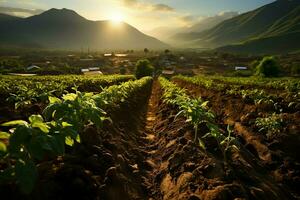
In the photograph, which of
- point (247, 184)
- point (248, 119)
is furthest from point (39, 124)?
point (248, 119)

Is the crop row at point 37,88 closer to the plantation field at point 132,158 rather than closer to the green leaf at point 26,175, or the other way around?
the plantation field at point 132,158

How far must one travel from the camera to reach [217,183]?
6.04 metres

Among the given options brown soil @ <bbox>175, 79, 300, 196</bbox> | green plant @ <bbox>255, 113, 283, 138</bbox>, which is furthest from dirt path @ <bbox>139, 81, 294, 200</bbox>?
green plant @ <bbox>255, 113, 283, 138</bbox>

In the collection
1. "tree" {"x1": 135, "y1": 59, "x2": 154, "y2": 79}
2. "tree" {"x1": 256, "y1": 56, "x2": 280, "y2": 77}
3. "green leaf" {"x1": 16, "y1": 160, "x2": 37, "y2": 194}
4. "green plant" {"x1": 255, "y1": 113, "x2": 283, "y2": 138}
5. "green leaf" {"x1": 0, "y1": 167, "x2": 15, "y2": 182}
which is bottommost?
"tree" {"x1": 135, "y1": 59, "x2": 154, "y2": 79}

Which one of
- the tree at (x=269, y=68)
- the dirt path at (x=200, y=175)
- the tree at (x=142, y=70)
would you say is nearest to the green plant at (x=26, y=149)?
the dirt path at (x=200, y=175)

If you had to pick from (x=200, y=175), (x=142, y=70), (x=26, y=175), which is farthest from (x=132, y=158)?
(x=142, y=70)

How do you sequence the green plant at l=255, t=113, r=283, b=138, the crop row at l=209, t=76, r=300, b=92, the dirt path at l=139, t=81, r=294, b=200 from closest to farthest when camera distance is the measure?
the dirt path at l=139, t=81, r=294, b=200
the green plant at l=255, t=113, r=283, b=138
the crop row at l=209, t=76, r=300, b=92

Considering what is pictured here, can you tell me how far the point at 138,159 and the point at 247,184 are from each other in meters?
3.20

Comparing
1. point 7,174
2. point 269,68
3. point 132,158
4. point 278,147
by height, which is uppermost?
point 7,174

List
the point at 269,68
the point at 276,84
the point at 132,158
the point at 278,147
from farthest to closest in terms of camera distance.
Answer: the point at 269,68, the point at 276,84, the point at 278,147, the point at 132,158

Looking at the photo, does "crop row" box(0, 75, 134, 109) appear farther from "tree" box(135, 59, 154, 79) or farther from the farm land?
"tree" box(135, 59, 154, 79)

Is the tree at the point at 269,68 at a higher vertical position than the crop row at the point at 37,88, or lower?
lower

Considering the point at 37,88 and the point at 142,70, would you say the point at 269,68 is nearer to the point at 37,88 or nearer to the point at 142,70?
the point at 142,70

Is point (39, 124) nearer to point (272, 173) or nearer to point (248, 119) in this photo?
point (272, 173)
